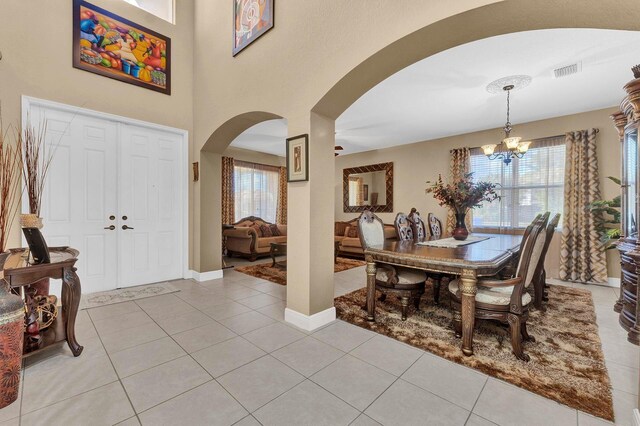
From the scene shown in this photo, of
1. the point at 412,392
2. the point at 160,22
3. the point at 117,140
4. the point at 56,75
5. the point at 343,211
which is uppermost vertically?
the point at 160,22

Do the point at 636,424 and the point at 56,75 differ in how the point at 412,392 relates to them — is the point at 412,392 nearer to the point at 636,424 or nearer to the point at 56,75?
the point at 636,424

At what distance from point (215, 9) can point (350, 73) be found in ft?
10.0

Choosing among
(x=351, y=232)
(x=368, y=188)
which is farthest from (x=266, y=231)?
(x=368, y=188)

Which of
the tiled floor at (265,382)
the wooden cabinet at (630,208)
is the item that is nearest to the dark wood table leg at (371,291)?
the tiled floor at (265,382)

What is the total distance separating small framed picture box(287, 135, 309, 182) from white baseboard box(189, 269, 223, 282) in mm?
2377

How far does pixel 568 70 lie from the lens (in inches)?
119

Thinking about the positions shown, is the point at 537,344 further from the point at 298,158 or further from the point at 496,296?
the point at 298,158

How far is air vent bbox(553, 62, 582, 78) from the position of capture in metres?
2.95

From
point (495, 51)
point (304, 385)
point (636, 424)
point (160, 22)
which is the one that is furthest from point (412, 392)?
point (160, 22)

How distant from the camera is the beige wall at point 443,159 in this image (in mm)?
4133

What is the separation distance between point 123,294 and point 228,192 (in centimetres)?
368

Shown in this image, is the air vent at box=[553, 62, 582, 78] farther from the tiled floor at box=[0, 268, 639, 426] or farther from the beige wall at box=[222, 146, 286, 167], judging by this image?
the beige wall at box=[222, 146, 286, 167]

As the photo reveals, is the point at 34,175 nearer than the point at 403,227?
Yes

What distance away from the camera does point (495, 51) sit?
8.94ft
